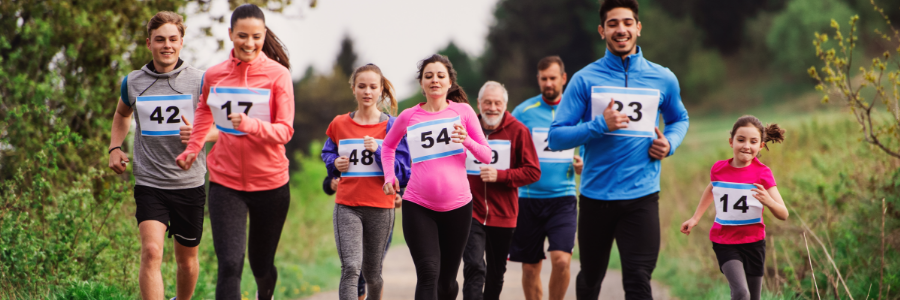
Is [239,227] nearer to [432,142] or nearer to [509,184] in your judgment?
[432,142]

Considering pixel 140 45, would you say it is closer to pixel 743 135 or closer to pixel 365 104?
pixel 365 104

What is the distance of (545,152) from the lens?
6.78 metres

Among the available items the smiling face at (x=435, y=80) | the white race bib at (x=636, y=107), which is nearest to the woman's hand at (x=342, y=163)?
the smiling face at (x=435, y=80)

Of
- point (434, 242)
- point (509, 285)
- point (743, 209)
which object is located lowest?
point (509, 285)

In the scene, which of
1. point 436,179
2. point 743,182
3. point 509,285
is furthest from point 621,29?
point 509,285

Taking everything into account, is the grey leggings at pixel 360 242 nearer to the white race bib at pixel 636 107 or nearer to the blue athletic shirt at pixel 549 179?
the blue athletic shirt at pixel 549 179

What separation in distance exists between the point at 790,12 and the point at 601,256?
48096mm

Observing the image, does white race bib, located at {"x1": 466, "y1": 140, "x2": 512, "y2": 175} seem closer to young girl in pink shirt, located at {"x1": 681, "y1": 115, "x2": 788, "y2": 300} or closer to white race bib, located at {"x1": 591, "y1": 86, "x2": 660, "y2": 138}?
white race bib, located at {"x1": 591, "y1": 86, "x2": 660, "y2": 138}

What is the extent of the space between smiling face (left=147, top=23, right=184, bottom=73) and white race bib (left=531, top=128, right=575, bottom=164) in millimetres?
3030

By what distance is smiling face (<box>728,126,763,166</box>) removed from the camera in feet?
15.6

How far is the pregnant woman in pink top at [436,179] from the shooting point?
4.94 m

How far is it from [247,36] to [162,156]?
1.13 meters

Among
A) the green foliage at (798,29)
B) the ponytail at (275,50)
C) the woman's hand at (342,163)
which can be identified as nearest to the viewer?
the ponytail at (275,50)

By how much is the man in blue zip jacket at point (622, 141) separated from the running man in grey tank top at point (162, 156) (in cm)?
248
